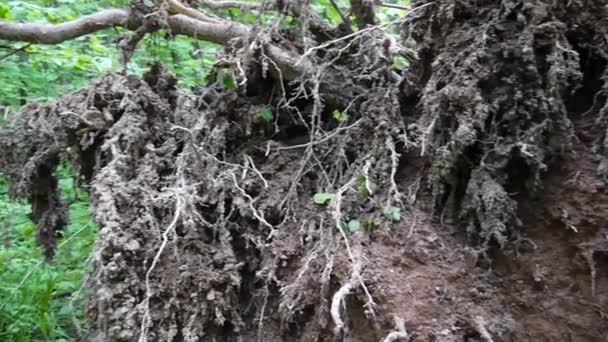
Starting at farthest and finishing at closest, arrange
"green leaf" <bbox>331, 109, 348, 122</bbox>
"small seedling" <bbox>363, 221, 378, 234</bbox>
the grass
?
the grass < "green leaf" <bbox>331, 109, 348, 122</bbox> < "small seedling" <bbox>363, 221, 378, 234</bbox>

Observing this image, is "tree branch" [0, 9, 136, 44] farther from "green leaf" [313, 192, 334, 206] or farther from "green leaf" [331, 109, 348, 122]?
"green leaf" [313, 192, 334, 206]

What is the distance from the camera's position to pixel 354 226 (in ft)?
5.45

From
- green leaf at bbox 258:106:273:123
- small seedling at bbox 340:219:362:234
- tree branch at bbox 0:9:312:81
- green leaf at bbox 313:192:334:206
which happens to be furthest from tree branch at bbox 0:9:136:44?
small seedling at bbox 340:219:362:234

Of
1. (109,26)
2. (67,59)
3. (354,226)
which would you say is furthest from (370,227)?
(67,59)

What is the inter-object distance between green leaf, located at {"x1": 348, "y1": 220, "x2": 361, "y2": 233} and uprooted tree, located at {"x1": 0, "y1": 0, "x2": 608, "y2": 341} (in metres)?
0.01

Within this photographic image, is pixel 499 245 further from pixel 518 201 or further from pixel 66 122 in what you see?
pixel 66 122

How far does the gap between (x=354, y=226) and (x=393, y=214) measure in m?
0.12

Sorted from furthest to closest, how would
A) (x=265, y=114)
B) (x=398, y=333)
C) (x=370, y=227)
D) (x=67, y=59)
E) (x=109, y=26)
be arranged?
(x=67, y=59) → (x=109, y=26) → (x=265, y=114) → (x=370, y=227) → (x=398, y=333)

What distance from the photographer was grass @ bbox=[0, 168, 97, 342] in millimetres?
3180

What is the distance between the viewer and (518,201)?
62.6 inches

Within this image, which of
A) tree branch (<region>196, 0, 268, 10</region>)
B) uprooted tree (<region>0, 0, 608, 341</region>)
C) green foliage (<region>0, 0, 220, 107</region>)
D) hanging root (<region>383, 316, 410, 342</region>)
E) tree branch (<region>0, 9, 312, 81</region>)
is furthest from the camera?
green foliage (<region>0, 0, 220, 107</region>)

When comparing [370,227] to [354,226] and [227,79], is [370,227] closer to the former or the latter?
[354,226]

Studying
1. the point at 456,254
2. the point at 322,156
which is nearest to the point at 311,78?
the point at 322,156

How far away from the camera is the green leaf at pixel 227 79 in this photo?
2.01m
